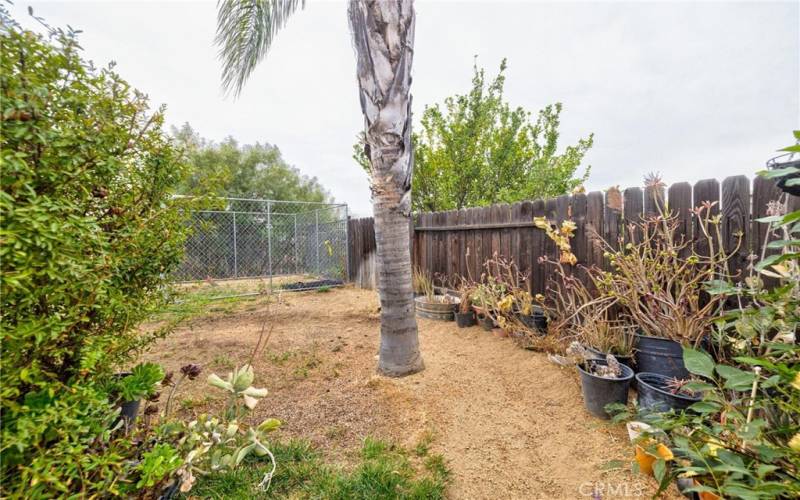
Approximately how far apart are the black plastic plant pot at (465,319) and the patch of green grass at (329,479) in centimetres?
251

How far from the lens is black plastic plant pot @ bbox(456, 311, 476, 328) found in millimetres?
4113

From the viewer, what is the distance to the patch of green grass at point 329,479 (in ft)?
4.56

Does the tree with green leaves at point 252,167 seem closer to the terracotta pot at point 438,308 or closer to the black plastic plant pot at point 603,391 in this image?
the terracotta pot at point 438,308

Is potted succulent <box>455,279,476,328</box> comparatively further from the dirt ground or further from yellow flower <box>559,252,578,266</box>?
yellow flower <box>559,252,578,266</box>

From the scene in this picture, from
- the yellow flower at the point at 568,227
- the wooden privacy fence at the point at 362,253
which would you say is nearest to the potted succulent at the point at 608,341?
the yellow flower at the point at 568,227

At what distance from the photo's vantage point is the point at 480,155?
7.85m

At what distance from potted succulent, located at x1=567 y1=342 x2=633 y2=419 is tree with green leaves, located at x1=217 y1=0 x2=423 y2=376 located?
126 centimetres

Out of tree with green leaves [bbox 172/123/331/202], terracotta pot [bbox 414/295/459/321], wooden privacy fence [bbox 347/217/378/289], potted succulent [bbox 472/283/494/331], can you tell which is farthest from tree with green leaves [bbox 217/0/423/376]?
tree with green leaves [bbox 172/123/331/202]

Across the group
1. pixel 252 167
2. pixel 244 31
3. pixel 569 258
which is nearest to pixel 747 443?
pixel 569 258

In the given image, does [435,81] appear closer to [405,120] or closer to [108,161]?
[405,120]

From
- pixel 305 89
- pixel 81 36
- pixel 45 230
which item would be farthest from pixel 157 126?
pixel 305 89

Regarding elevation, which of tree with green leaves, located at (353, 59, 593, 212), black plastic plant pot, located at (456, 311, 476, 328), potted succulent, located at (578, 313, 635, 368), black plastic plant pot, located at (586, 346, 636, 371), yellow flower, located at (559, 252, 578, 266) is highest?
tree with green leaves, located at (353, 59, 593, 212)

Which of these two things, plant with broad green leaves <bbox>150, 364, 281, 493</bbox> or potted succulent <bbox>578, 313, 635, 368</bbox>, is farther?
potted succulent <bbox>578, 313, 635, 368</bbox>

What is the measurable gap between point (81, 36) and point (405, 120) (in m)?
1.89
